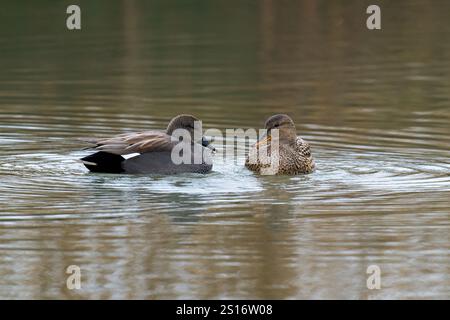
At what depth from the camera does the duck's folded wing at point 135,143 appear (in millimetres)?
13055

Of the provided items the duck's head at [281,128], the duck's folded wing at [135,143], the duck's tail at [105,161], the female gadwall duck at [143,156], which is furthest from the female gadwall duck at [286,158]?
the duck's tail at [105,161]

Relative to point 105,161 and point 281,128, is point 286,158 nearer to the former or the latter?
point 281,128

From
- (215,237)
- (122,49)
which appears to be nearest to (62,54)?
(122,49)

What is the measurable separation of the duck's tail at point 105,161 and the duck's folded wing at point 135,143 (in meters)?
0.08

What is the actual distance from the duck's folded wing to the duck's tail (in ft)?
0.26

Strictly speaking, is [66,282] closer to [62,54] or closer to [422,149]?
[422,149]

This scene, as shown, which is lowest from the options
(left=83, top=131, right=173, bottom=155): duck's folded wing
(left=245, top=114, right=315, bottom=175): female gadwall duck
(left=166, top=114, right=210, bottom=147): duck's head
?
(left=245, top=114, right=315, bottom=175): female gadwall duck

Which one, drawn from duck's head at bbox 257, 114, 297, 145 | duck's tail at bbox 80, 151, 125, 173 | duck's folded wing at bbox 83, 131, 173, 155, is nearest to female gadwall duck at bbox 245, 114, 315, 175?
duck's head at bbox 257, 114, 297, 145

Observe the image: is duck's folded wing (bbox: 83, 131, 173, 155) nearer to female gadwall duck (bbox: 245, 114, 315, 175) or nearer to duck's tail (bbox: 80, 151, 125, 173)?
duck's tail (bbox: 80, 151, 125, 173)

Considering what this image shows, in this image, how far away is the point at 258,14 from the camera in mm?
31953

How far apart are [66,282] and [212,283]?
41.7 inches

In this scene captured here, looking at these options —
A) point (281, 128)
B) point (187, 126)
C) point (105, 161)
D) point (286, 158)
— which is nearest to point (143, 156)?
point (105, 161)

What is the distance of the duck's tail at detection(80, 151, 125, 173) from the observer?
13084mm

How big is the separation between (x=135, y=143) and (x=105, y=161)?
0.38 metres
